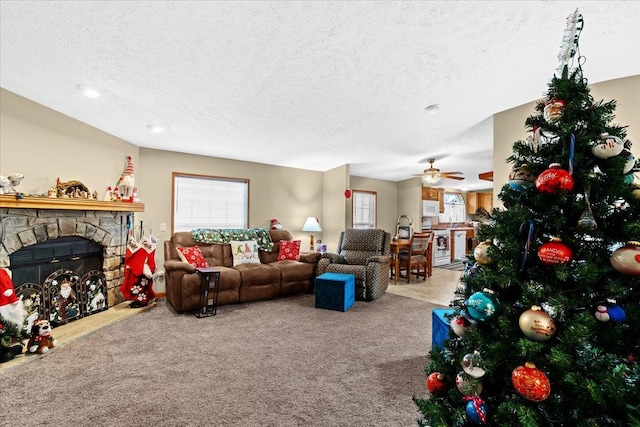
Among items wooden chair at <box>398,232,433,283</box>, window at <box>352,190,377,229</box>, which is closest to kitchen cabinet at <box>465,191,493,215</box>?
window at <box>352,190,377,229</box>

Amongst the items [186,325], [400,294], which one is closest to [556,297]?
[186,325]

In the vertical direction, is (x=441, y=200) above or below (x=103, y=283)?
above

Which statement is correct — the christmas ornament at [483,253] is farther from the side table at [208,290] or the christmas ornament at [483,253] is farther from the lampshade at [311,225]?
the lampshade at [311,225]

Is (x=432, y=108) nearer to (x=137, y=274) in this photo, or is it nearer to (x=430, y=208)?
(x=137, y=274)

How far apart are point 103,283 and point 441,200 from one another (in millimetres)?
7863

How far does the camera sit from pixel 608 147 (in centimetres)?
87

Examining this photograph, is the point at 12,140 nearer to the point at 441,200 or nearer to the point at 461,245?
the point at 441,200

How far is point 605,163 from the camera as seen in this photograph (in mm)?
892

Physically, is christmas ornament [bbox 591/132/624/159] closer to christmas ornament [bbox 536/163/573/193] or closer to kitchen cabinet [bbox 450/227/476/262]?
christmas ornament [bbox 536/163/573/193]

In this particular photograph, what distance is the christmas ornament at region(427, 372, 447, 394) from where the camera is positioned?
111 cm

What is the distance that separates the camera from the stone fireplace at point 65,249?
9.14 ft

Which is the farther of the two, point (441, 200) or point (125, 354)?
point (441, 200)

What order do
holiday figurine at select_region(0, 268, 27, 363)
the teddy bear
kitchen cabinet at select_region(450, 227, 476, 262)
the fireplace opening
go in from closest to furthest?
holiday figurine at select_region(0, 268, 27, 363) < the teddy bear < the fireplace opening < kitchen cabinet at select_region(450, 227, 476, 262)

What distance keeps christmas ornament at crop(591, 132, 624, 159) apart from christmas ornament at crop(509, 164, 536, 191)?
172 mm
